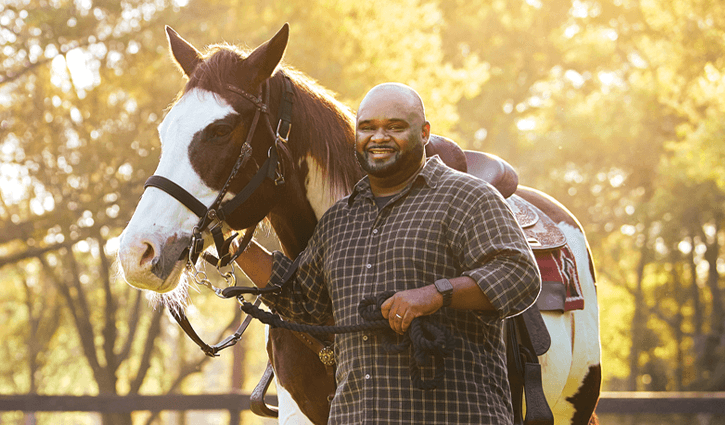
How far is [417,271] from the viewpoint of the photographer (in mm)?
2084

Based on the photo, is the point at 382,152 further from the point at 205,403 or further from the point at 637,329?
the point at 637,329

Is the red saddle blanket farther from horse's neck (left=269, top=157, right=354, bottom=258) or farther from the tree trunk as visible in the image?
the tree trunk

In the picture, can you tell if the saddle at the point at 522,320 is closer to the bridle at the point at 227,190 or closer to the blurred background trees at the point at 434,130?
the bridle at the point at 227,190

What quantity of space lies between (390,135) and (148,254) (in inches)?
33.0

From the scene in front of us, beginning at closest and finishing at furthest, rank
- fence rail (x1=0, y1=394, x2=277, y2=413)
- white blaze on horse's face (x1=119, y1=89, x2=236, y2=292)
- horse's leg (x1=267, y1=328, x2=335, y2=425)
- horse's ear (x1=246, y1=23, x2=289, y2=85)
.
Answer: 1. white blaze on horse's face (x1=119, y1=89, x2=236, y2=292)
2. horse's ear (x1=246, y1=23, x2=289, y2=85)
3. horse's leg (x1=267, y1=328, x2=335, y2=425)
4. fence rail (x1=0, y1=394, x2=277, y2=413)

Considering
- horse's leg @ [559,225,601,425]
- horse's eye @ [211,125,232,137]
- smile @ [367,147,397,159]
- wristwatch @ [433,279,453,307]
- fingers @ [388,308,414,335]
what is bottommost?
horse's leg @ [559,225,601,425]

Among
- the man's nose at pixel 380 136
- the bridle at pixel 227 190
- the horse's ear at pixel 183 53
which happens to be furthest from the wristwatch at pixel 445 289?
the horse's ear at pixel 183 53

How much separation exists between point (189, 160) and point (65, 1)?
8255mm

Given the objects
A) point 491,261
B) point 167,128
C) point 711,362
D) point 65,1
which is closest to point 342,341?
point 491,261

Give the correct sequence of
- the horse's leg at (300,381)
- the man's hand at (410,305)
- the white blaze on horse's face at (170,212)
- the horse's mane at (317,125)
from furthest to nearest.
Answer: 1. the horse's leg at (300,381)
2. the horse's mane at (317,125)
3. the white blaze on horse's face at (170,212)
4. the man's hand at (410,305)

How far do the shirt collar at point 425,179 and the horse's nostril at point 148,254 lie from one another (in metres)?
0.66

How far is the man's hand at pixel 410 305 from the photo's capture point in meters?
1.91

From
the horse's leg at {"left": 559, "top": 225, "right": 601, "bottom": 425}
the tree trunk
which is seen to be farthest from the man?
the tree trunk

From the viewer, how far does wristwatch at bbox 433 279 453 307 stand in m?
1.92
